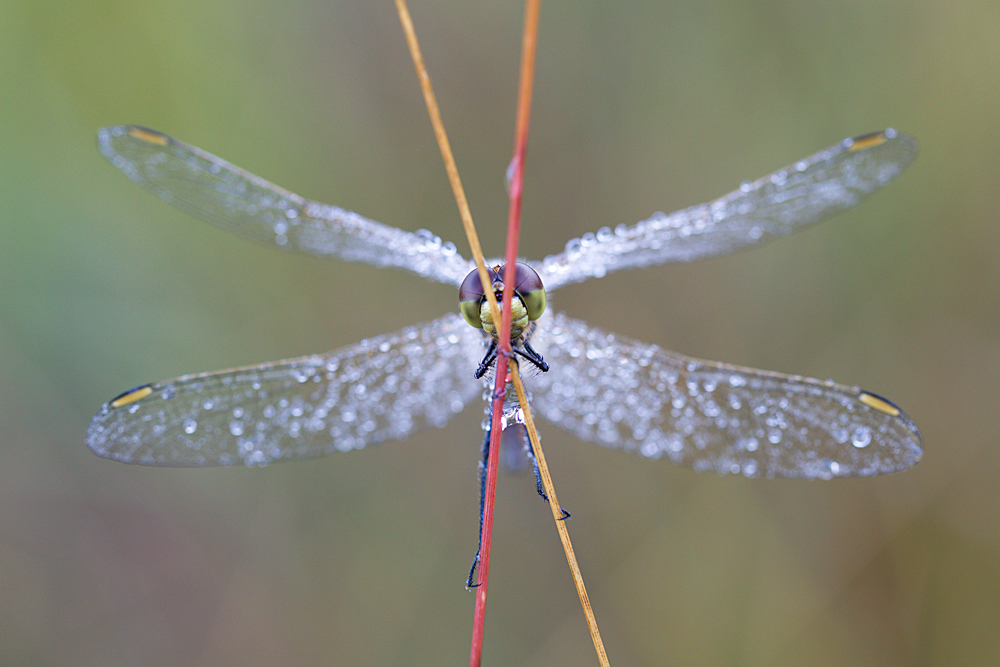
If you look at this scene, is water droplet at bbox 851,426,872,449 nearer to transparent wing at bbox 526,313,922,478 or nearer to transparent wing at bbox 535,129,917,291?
transparent wing at bbox 526,313,922,478

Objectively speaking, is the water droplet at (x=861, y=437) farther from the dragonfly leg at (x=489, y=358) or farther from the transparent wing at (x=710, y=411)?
the dragonfly leg at (x=489, y=358)

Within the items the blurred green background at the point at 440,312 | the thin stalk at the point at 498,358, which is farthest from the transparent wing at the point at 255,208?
the blurred green background at the point at 440,312

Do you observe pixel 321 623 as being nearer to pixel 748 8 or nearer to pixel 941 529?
pixel 941 529

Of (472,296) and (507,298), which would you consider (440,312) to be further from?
(507,298)

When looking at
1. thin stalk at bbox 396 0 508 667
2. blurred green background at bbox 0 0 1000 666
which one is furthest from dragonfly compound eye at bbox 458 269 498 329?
blurred green background at bbox 0 0 1000 666

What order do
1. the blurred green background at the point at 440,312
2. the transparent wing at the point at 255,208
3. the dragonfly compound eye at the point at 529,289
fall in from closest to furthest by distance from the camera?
1. the dragonfly compound eye at the point at 529,289
2. the transparent wing at the point at 255,208
3. the blurred green background at the point at 440,312

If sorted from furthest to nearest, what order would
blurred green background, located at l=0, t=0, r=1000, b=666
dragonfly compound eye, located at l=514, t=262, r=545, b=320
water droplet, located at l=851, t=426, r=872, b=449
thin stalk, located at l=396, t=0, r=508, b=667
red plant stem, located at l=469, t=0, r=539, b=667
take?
blurred green background, located at l=0, t=0, r=1000, b=666 → water droplet, located at l=851, t=426, r=872, b=449 → dragonfly compound eye, located at l=514, t=262, r=545, b=320 → thin stalk, located at l=396, t=0, r=508, b=667 → red plant stem, located at l=469, t=0, r=539, b=667

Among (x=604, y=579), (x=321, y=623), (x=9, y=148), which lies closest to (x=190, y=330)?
(x=9, y=148)
